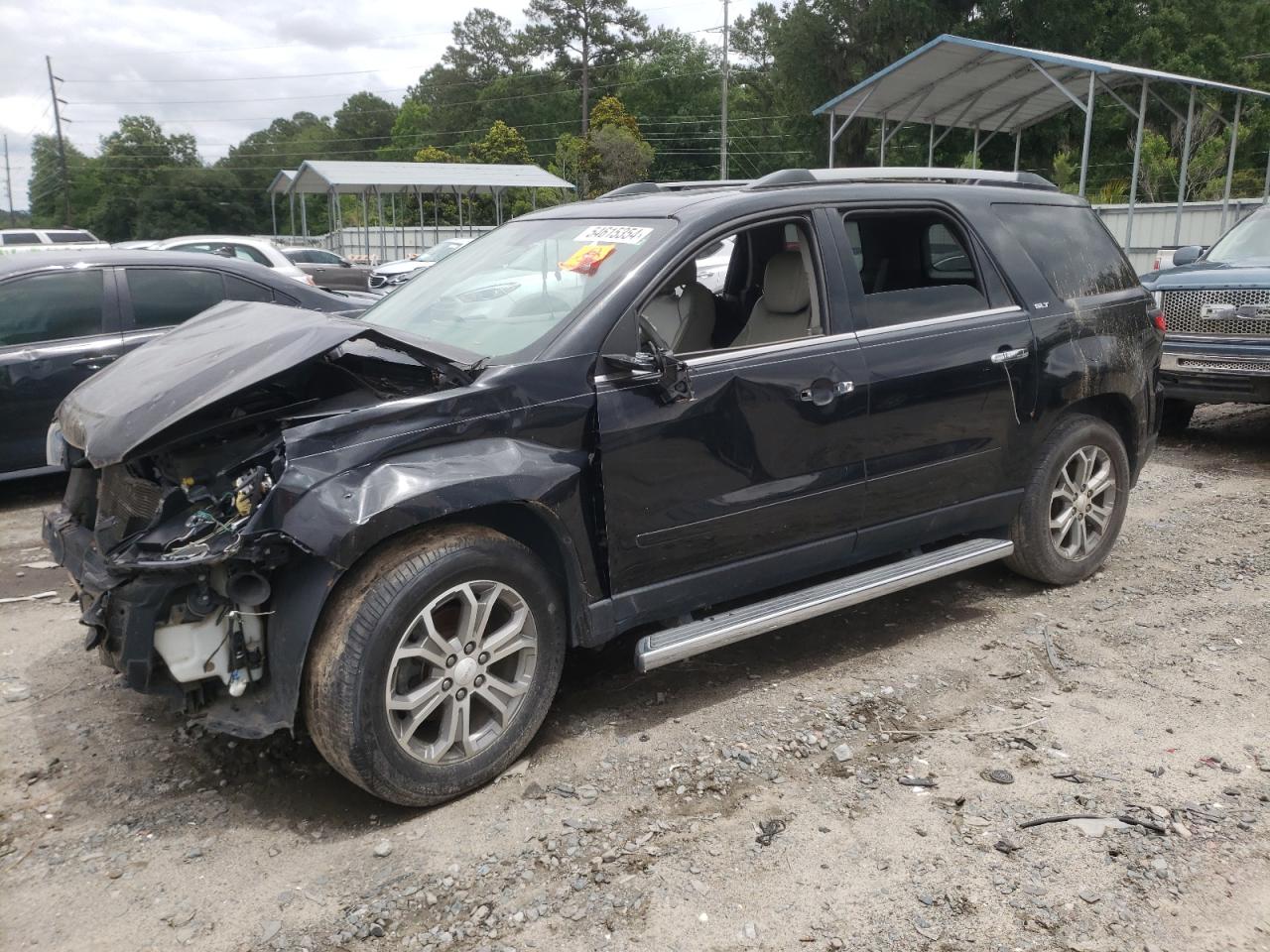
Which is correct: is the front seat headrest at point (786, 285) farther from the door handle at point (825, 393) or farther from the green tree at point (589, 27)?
the green tree at point (589, 27)

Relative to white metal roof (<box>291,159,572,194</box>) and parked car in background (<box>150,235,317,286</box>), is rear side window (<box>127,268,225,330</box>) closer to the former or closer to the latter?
parked car in background (<box>150,235,317,286</box>)

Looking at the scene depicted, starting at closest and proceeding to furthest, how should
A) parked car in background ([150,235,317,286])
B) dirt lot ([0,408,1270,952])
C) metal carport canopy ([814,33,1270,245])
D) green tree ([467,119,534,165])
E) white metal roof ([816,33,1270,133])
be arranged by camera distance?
dirt lot ([0,408,1270,952]), parked car in background ([150,235,317,286]), metal carport canopy ([814,33,1270,245]), white metal roof ([816,33,1270,133]), green tree ([467,119,534,165])

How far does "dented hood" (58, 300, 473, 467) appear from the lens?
3057 mm

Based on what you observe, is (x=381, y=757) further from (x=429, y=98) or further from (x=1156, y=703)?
(x=429, y=98)

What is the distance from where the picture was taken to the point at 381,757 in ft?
9.73

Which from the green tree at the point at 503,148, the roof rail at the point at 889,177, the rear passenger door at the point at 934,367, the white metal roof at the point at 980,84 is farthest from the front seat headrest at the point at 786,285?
the green tree at the point at 503,148

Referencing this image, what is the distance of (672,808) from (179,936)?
4.62 feet

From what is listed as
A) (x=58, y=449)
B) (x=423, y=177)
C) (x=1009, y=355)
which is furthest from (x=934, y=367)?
(x=423, y=177)

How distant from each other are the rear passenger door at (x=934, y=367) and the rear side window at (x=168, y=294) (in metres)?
4.76

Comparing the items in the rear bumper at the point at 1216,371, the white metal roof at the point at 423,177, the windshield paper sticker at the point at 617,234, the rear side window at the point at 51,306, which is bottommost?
the rear bumper at the point at 1216,371

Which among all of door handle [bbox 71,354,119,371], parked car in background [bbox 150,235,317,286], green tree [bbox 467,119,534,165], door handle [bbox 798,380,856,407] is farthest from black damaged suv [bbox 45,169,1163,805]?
green tree [bbox 467,119,534,165]

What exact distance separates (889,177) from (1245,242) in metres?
6.24

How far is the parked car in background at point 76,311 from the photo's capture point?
6.31 m

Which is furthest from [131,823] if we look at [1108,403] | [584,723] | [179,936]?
[1108,403]
